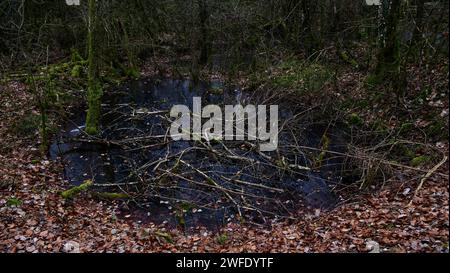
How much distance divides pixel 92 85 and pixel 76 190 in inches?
151

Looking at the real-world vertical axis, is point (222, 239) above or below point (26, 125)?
below

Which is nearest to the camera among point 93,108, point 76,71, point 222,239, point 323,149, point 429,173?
point 222,239

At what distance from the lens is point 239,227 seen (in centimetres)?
832

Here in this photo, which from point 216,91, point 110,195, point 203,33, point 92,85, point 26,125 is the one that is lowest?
point 110,195

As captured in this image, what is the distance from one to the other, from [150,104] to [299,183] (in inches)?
315

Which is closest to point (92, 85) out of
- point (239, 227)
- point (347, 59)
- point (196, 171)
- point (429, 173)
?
point (196, 171)

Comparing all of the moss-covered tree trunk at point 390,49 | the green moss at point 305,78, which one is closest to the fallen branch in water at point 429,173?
the moss-covered tree trunk at point 390,49

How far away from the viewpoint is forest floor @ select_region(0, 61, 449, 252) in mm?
6754

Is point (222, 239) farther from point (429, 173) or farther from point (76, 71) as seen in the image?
point (76, 71)

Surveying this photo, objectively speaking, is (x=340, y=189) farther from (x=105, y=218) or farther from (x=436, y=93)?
(x=105, y=218)

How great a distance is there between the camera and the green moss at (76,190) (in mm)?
9044

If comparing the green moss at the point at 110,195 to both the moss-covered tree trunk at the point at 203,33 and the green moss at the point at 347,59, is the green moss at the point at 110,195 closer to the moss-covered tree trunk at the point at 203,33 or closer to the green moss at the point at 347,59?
the green moss at the point at 347,59
